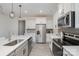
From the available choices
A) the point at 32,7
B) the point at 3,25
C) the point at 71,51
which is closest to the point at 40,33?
the point at 3,25

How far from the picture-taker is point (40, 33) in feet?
31.1

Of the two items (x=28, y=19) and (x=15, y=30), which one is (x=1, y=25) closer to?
(x=15, y=30)

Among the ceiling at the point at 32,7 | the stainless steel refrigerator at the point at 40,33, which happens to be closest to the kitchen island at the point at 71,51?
the ceiling at the point at 32,7

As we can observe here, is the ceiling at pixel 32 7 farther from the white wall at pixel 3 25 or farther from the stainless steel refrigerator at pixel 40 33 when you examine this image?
the stainless steel refrigerator at pixel 40 33

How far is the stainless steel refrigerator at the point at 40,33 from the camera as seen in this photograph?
9414mm

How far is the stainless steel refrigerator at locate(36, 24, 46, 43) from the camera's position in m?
9.41

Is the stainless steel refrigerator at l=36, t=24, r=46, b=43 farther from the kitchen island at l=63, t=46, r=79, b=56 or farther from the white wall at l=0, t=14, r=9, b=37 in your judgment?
the kitchen island at l=63, t=46, r=79, b=56

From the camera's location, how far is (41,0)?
6.00 ft

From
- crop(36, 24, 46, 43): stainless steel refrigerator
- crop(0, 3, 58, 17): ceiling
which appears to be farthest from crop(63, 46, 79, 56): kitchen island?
crop(36, 24, 46, 43): stainless steel refrigerator

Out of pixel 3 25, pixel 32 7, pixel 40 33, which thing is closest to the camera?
pixel 32 7

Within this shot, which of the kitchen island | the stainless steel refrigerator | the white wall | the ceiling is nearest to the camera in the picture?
the kitchen island

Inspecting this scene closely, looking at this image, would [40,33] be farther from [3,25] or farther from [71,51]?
[71,51]

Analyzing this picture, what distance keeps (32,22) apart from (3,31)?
7.97 feet

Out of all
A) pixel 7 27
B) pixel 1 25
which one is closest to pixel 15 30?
A: pixel 7 27
